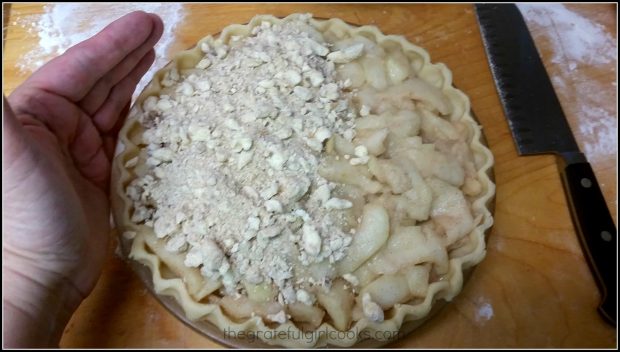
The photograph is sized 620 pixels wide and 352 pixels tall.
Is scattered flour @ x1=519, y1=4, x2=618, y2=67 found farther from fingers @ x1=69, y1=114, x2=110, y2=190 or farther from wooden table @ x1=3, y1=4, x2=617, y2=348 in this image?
fingers @ x1=69, y1=114, x2=110, y2=190

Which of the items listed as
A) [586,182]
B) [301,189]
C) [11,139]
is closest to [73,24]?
[11,139]

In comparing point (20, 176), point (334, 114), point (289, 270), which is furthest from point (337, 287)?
point (20, 176)

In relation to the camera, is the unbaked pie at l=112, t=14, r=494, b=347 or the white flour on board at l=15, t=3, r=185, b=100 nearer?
the unbaked pie at l=112, t=14, r=494, b=347

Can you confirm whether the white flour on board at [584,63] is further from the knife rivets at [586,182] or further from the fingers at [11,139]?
the fingers at [11,139]

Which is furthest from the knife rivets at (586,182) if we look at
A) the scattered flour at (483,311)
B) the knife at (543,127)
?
the scattered flour at (483,311)

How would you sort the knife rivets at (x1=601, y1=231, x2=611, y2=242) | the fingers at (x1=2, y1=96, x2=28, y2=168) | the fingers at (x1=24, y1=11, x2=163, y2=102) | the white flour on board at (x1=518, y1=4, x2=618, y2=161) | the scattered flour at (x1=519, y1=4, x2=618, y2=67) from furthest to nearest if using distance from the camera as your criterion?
1. the scattered flour at (x1=519, y1=4, x2=618, y2=67)
2. the white flour on board at (x1=518, y1=4, x2=618, y2=161)
3. the knife rivets at (x1=601, y1=231, x2=611, y2=242)
4. the fingers at (x1=24, y1=11, x2=163, y2=102)
5. the fingers at (x1=2, y1=96, x2=28, y2=168)

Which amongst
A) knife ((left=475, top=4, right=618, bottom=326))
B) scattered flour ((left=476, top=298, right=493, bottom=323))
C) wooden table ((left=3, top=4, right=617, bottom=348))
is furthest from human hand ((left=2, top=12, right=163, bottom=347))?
knife ((left=475, top=4, right=618, bottom=326))
